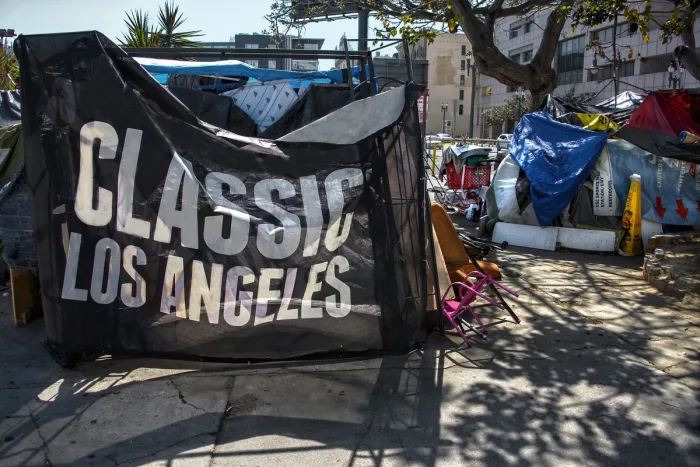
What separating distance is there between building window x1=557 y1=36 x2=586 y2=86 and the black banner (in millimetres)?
43603

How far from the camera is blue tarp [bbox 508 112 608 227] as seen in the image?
10172 millimetres

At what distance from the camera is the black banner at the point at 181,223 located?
4.46m

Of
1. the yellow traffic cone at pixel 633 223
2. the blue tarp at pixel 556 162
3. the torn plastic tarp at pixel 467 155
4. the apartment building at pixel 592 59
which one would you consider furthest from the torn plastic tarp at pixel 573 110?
the apartment building at pixel 592 59

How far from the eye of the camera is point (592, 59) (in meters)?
38.2

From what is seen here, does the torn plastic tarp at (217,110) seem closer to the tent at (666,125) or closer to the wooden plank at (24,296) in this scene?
the wooden plank at (24,296)

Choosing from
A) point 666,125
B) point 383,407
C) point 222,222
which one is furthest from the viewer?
point 666,125

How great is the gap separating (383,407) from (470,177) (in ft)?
35.5

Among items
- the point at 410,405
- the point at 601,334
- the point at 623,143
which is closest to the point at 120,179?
the point at 410,405

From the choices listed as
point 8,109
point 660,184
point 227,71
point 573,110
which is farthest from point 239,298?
point 573,110

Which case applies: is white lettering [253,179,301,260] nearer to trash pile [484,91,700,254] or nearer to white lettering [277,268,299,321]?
white lettering [277,268,299,321]

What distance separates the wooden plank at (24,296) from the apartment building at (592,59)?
74.3 feet

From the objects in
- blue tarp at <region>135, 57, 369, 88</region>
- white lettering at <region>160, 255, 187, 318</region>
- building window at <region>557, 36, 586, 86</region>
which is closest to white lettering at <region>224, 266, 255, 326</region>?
white lettering at <region>160, 255, 187, 318</region>

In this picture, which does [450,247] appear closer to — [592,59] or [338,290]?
[338,290]

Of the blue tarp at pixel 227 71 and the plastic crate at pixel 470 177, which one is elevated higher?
the blue tarp at pixel 227 71
